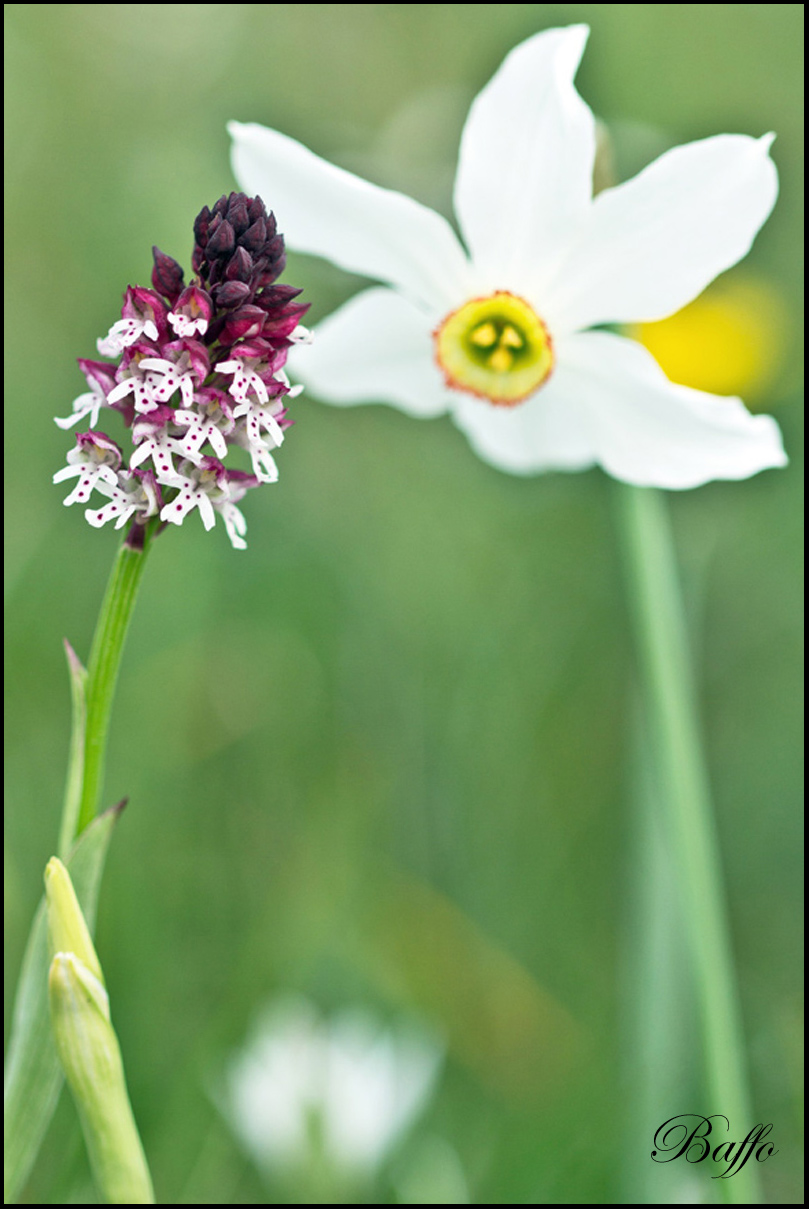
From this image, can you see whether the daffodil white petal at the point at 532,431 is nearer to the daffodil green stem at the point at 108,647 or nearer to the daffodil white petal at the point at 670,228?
the daffodil white petal at the point at 670,228

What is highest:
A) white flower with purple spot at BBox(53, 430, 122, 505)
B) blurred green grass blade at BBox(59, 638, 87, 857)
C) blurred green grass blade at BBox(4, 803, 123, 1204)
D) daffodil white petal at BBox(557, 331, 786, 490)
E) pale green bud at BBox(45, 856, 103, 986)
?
daffodil white petal at BBox(557, 331, 786, 490)

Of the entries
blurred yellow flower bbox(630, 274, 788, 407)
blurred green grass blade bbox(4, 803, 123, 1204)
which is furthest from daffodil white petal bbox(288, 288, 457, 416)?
blurred yellow flower bbox(630, 274, 788, 407)

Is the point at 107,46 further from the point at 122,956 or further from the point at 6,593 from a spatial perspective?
the point at 122,956

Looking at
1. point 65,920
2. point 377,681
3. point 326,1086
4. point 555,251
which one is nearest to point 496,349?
point 555,251

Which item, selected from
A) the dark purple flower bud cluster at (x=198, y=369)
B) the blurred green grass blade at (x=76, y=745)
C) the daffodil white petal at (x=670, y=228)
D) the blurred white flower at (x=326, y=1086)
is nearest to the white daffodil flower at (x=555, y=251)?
the daffodil white petal at (x=670, y=228)

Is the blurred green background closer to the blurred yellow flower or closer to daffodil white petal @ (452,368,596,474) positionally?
the blurred yellow flower

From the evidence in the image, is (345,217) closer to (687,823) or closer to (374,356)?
(374,356)
